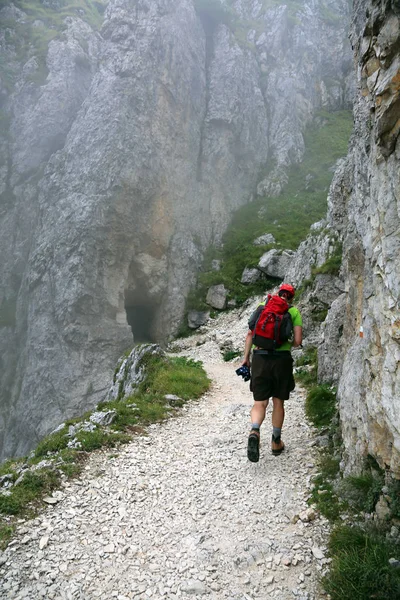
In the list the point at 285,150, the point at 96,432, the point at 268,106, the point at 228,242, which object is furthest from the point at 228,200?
the point at 96,432

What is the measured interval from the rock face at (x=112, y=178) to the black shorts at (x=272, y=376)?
73.9 feet

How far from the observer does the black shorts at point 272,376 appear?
696 cm

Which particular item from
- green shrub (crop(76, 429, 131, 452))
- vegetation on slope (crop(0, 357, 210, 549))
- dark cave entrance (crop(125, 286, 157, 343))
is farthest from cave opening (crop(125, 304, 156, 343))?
green shrub (crop(76, 429, 131, 452))

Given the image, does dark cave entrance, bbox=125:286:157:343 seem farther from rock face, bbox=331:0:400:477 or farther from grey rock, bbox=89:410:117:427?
rock face, bbox=331:0:400:477

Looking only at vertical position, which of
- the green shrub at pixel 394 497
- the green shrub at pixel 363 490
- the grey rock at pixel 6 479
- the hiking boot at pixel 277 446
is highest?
the green shrub at pixel 394 497

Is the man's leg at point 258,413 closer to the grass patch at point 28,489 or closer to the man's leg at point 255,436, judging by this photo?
the man's leg at point 255,436

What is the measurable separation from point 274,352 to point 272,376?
1.41ft

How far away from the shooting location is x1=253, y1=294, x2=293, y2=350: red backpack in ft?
22.4

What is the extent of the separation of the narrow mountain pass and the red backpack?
2070 mm

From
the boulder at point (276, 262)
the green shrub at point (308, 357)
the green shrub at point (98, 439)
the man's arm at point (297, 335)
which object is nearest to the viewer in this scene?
the man's arm at point (297, 335)

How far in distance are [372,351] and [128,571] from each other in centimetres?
401

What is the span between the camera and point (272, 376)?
23.0 feet

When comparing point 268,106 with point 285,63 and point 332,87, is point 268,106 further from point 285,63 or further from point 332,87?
point 332,87

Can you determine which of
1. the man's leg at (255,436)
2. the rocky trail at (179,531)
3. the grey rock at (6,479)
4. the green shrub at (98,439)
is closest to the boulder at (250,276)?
the rocky trail at (179,531)
